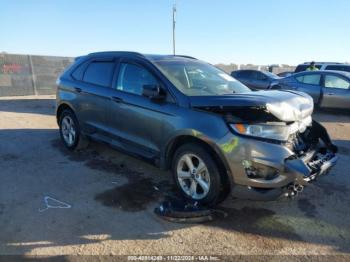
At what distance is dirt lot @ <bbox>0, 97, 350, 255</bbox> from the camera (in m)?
3.19

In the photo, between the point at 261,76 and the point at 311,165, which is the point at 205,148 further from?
the point at 261,76

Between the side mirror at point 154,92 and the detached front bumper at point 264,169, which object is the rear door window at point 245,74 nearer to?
the side mirror at point 154,92

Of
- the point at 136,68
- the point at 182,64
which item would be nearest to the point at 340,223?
the point at 182,64

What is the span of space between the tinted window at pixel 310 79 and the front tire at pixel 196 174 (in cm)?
850

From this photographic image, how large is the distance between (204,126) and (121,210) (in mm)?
1386

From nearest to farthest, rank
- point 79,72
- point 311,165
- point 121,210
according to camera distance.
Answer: point 311,165, point 121,210, point 79,72

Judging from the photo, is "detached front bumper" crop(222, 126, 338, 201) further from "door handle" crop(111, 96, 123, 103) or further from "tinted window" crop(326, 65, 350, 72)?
"tinted window" crop(326, 65, 350, 72)

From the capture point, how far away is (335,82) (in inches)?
420

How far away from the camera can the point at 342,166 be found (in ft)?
18.1

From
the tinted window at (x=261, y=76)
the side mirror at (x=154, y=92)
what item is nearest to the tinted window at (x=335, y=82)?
the tinted window at (x=261, y=76)

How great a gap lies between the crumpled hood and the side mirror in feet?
1.45

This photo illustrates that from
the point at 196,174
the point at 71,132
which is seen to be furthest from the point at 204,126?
the point at 71,132

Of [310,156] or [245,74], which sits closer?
[310,156]

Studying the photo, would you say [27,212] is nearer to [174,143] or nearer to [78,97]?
[174,143]
